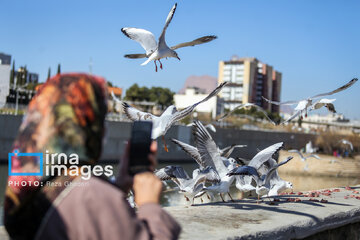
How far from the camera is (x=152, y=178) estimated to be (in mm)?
1583

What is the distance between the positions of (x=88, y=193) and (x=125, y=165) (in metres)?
0.23

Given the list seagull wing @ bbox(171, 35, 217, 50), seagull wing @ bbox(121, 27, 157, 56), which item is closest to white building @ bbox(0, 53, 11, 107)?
seagull wing @ bbox(121, 27, 157, 56)

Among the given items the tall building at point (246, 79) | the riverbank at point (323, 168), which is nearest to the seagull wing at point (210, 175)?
the riverbank at point (323, 168)

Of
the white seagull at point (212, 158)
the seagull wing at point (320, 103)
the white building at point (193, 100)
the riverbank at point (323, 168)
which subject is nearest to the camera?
the white seagull at point (212, 158)

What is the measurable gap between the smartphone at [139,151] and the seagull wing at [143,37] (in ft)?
17.8

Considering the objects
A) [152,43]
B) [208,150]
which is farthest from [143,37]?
[208,150]

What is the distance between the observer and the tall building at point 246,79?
118 metres

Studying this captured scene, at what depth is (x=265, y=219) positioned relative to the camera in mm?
4156

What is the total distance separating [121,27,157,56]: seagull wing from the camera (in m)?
6.87

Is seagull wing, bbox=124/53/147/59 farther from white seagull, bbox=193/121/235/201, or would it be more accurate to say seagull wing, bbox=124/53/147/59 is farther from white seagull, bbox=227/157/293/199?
white seagull, bbox=227/157/293/199

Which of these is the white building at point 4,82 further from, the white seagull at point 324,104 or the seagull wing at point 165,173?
the white seagull at point 324,104

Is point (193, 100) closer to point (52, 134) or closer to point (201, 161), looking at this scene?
point (201, 161)

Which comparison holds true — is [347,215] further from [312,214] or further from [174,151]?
[174,151]

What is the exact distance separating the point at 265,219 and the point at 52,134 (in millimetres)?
3101
